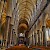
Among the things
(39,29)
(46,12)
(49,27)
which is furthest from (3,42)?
(49,27)

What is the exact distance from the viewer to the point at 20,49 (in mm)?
8938

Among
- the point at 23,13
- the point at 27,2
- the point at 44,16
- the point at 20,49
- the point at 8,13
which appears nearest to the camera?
the point at 20,49

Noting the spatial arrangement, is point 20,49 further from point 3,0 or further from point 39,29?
point 39,29

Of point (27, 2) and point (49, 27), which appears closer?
point (27, 2)

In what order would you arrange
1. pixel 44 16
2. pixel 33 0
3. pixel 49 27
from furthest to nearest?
pixel 49 27
pixel 33 0
pixel 44 16

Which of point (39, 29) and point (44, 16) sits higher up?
point (44, 16)

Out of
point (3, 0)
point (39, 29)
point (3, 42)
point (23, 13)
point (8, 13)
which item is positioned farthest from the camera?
point (23, 13)

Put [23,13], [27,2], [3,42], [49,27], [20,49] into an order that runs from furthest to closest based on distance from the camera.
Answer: [23,13], [49,27], [27,2], [3,42], [20,49]

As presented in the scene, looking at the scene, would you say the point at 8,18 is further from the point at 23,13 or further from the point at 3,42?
the point at 23,13

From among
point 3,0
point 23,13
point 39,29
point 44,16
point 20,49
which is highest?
point 23,13

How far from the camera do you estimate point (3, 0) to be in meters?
19.6

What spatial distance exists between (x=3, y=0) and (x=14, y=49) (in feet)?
39.1

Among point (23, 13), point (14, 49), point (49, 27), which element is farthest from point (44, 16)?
point (23, 13)

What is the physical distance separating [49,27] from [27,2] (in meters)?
9.39
